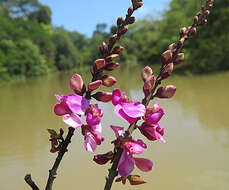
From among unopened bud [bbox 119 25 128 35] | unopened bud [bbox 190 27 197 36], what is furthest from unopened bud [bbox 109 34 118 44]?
unopened bud [bbox 190 27 197 36]

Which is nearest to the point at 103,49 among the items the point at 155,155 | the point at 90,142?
the point at 90,142

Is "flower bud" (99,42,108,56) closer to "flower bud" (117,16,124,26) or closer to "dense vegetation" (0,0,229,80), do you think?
"flower bud" (117,16,124,26)

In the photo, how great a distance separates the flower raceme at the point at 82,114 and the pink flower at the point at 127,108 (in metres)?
0.03

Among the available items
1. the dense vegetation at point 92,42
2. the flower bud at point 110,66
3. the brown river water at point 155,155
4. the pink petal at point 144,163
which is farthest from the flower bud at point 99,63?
the dense vegetation at point 92,42

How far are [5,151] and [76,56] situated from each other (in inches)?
859

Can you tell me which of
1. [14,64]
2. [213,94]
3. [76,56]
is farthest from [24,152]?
[76,56]

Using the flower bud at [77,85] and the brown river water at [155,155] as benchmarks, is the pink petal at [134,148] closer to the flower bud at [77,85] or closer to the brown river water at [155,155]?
the flower bud at [77,85]

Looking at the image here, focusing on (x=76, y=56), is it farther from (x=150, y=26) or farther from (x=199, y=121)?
(x=199, y=121)

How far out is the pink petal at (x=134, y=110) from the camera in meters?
0.29

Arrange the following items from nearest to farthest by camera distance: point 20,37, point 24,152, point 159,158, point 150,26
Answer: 1. point 159,158
2. point 24,152
3. point 20,37
4. point 150,26

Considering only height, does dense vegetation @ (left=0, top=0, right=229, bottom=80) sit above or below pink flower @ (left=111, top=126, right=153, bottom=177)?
above

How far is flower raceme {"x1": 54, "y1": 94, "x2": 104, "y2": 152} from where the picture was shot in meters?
0.30

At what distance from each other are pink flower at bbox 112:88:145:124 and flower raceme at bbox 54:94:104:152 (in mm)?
29

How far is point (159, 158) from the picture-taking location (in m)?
2.82
